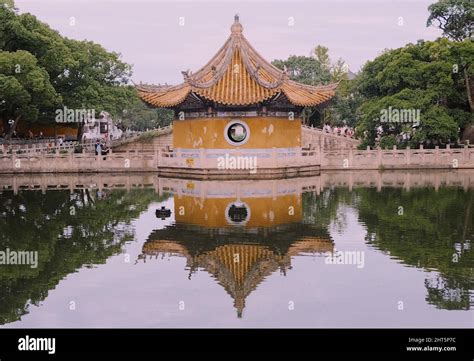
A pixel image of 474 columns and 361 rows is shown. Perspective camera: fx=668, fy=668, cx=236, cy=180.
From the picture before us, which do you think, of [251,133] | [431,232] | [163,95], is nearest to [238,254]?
[431,232]

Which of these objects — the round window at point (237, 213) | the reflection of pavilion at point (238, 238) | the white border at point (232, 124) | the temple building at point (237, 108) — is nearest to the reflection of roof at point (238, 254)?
the reflection of pavilion at point (238, 238)

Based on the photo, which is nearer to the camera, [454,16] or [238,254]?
[238,254]

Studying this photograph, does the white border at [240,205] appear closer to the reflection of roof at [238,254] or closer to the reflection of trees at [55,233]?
the reflection of roof at [238,254]

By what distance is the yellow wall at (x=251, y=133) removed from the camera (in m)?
29.8

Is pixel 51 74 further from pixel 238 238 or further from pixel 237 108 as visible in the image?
pixel 238 238

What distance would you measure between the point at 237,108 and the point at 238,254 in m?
18.0

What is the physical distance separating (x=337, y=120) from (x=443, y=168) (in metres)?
28.8

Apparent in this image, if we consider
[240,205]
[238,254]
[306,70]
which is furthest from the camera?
[306,70]

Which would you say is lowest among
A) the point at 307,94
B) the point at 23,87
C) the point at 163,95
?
the point at 307,94

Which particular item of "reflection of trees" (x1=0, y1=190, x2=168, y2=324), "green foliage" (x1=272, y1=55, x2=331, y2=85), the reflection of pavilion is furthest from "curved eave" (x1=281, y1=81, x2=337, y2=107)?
"green foliage" (x1=272, y1=55, x2=331, y2=85)

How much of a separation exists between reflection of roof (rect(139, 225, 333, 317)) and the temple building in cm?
1455

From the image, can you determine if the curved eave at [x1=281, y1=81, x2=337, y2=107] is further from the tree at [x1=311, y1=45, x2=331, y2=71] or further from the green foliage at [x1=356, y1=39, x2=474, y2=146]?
the tree at [x1=311, y1=45, x2=331, y2=71]

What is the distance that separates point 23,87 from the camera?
34594 mm
